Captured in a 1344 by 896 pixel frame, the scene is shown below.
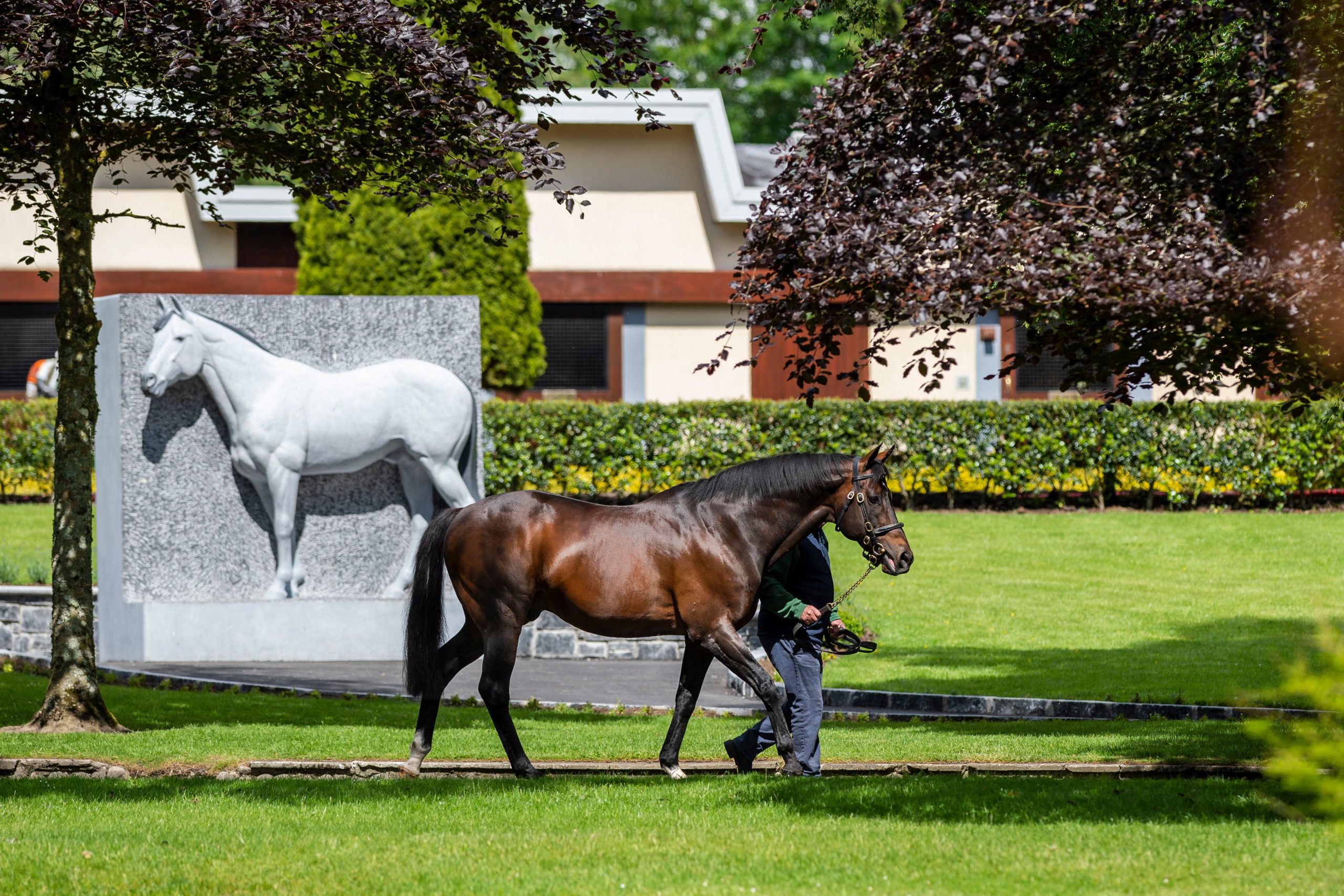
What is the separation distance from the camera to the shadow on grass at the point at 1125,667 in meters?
13.0

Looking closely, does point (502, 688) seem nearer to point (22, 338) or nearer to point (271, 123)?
point (271, 123)

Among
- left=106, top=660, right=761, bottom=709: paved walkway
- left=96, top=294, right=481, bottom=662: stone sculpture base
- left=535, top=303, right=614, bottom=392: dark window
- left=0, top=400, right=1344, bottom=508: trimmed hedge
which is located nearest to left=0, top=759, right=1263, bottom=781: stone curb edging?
left=106, top=660, right=761, bottom=709: paved walkway

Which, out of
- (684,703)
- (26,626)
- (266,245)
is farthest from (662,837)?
(266,245)

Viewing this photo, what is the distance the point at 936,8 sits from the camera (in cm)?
904

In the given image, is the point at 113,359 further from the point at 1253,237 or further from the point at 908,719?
the point at 1253,237

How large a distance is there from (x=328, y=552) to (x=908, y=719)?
6.33 metres

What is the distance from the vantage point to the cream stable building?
27359mm

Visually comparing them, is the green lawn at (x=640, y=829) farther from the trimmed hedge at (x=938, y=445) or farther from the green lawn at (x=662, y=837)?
the trimmed hedge at (x=938, y=445)

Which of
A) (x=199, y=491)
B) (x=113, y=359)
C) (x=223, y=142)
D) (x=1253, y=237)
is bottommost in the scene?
(x=199, y=491)

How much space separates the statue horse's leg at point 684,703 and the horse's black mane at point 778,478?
874 mm

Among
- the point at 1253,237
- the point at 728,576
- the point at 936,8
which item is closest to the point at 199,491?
the point at 728,576

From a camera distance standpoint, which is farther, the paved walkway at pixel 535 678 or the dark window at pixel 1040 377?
the dark window at pixel 1040 377

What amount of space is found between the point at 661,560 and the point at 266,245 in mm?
21621

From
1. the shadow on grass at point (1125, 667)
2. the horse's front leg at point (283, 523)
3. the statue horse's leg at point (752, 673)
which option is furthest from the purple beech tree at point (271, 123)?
the shadow on grass at point (1125, 667)
